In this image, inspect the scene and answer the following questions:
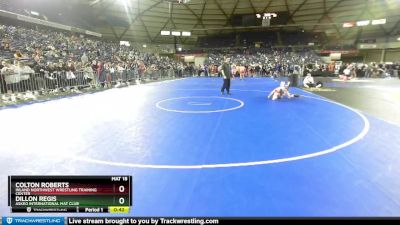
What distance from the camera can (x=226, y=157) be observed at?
4906 millimetres

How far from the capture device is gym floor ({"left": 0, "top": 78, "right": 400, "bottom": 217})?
3.37 meters

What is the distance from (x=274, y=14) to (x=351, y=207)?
47.0 metres

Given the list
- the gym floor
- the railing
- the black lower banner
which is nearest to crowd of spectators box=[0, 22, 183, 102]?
the railing

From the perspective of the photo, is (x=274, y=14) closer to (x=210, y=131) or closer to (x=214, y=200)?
(x=210, y=131)

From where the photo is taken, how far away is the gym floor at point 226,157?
3.37m

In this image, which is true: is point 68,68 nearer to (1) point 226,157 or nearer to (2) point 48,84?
(2) point 48,84
